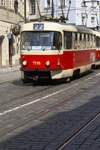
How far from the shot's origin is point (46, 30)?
1591cm

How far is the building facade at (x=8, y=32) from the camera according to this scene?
107 ft

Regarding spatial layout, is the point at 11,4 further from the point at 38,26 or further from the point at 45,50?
the point at 45,50

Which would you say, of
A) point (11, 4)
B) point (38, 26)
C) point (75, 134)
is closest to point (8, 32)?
point (11, 4)

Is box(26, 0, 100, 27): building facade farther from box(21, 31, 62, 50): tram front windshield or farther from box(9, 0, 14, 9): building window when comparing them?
box(21, 31, 62, 50): tram front windshield

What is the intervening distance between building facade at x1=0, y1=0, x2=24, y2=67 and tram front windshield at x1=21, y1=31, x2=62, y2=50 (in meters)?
16.6

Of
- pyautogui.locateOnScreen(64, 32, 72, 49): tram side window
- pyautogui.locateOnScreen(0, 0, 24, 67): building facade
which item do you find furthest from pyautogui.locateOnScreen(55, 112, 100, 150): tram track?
pyautogui.locateOnScreen(0, 0, 24, 67): building facade

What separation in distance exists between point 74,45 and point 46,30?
2718 millimetres

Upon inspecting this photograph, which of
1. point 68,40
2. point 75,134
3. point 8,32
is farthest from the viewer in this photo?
point 8,32

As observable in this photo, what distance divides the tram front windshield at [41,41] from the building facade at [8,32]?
16617 millimetres

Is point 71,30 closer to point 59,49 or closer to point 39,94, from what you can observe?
point 59,49

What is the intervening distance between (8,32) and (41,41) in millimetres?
19045

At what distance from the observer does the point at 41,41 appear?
15742 millimetres

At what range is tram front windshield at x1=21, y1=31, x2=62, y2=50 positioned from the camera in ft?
51.6

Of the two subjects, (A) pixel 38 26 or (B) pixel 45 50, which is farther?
(A) pixel 38 26
